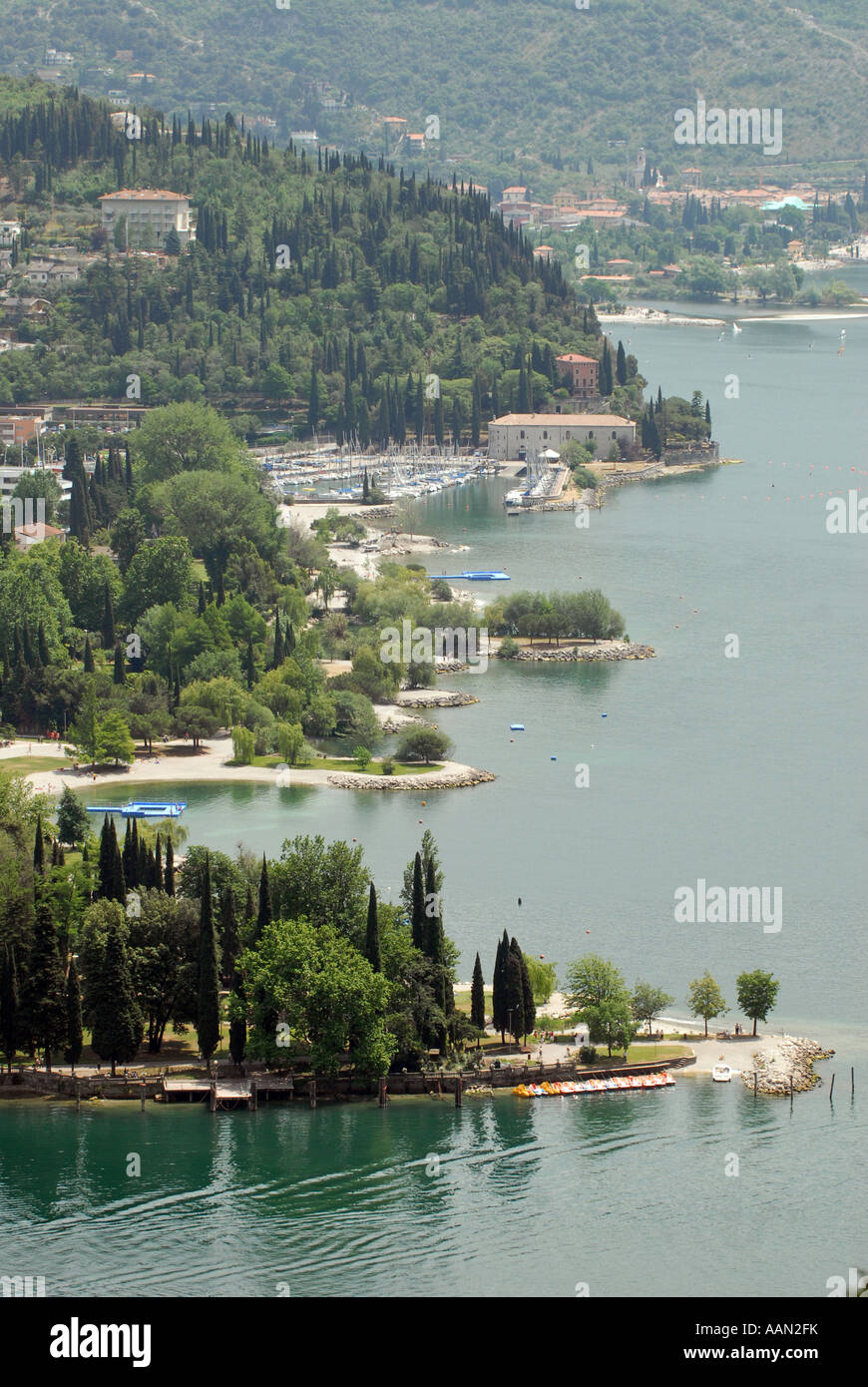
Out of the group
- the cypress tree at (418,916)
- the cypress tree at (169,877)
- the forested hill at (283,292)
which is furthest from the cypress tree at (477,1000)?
the forested hill at (283,292)

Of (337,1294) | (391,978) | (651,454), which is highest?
(651,454)

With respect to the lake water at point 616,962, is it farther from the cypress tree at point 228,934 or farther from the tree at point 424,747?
the cypress tree at point 228,934

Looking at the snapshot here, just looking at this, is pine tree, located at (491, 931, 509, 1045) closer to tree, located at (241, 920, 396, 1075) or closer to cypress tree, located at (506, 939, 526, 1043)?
cypress tree, located at (506, 939, 526, 1043)

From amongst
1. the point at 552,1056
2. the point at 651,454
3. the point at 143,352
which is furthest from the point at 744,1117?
the point at 143,352

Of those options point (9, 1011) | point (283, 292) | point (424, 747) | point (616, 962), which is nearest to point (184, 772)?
point (424, 747)

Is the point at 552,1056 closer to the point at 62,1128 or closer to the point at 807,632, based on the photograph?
the point at 62,1128

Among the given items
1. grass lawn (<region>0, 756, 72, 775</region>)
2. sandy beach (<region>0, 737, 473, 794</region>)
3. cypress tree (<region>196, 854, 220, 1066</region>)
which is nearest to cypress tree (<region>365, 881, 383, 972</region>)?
cypress tree (<region>196, 854, 220, 1066</region>)
